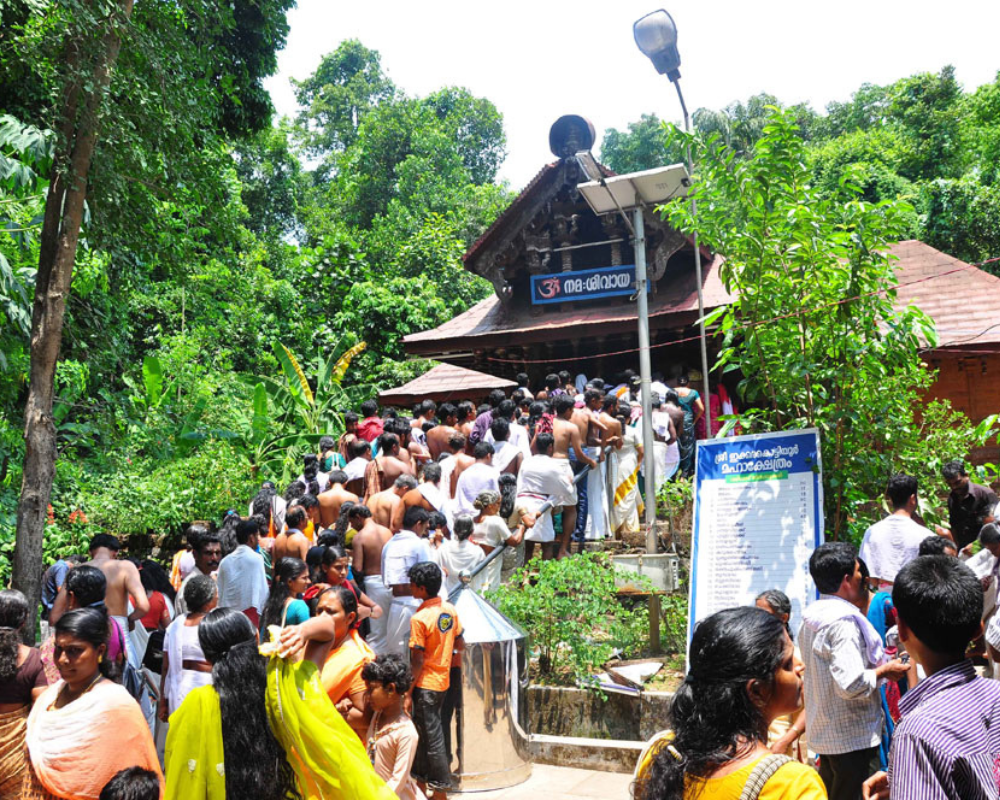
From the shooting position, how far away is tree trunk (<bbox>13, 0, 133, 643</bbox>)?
22.5 ft

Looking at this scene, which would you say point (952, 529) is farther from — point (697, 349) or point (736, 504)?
point (697, 349)

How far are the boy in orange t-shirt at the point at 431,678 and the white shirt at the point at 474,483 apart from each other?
3159 millimetres

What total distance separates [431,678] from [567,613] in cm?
168

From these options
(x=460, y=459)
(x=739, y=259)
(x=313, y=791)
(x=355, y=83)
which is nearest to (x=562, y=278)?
(x=460, y=459)

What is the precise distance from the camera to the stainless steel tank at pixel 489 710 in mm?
6305

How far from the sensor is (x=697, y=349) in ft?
47.0

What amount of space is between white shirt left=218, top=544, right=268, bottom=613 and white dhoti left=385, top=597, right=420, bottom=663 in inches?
40.0

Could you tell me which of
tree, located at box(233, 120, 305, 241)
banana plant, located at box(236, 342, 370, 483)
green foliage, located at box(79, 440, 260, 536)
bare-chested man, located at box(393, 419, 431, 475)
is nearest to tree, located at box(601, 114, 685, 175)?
tree, located at box(233, 120, 305, 241)

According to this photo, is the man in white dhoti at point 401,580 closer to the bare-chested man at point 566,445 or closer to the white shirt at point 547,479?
the white shirt at point 547,479

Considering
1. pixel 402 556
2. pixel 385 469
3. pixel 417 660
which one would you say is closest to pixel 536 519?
pixel 385 469

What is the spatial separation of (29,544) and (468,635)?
11.2 ft

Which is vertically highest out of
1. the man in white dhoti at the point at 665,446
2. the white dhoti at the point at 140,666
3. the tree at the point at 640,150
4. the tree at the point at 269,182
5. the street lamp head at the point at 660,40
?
the tree at the point at 640,150

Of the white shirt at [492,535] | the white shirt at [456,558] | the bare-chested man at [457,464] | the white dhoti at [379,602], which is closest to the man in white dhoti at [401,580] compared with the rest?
the white dhoti at [379,602]

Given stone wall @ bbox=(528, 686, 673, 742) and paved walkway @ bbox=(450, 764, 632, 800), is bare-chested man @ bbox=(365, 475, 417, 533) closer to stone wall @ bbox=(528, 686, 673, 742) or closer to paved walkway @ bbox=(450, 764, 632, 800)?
stone wall @ bbox=(528, 686, 673, 742)
